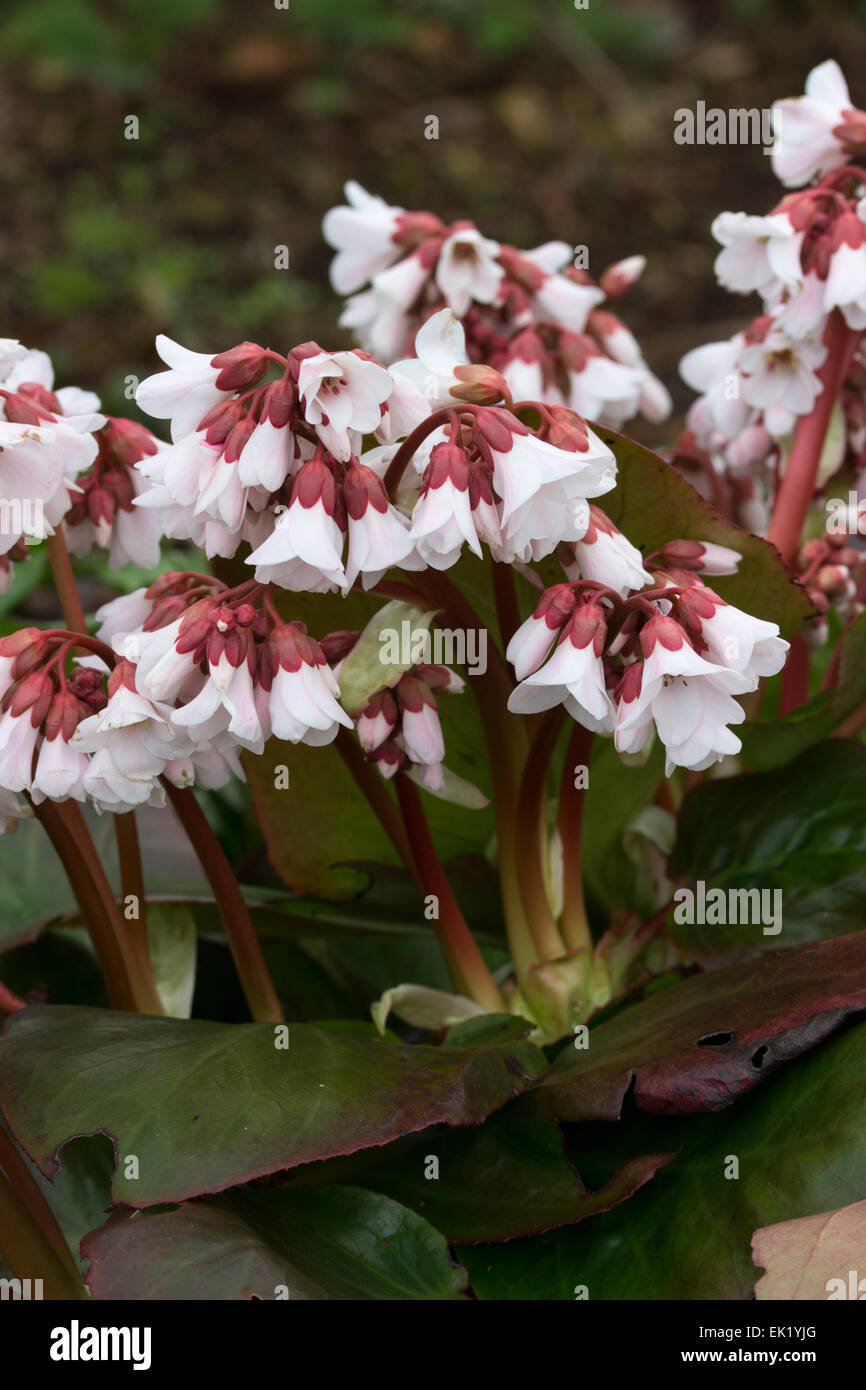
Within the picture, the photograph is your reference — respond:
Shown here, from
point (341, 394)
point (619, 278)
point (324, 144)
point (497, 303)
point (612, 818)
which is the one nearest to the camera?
point (341, 394)

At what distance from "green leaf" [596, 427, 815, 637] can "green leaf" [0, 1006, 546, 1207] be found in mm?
426

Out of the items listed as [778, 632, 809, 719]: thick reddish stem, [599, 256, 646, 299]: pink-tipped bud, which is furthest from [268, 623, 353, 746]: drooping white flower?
[599, 256, 646, 299]: pink-tipped bud

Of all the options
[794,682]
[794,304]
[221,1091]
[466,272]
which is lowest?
[221,1091]

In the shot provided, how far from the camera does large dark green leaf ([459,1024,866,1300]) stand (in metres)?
0.98

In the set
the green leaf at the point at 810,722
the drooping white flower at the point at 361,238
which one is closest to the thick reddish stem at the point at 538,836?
the green leaf at the point at 810,722

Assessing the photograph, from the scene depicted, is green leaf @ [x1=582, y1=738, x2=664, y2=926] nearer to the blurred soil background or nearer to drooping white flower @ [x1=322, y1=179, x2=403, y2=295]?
drooping white flower @ [x1=322, y1=179, x2=403, y2=295]

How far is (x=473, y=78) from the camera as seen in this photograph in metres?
4.61

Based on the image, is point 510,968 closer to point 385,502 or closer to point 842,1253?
point 842,1253

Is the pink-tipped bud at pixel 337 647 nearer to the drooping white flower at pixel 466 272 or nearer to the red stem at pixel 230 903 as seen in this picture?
the red stem at pixel 230 903

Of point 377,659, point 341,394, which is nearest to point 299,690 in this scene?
point 377,659

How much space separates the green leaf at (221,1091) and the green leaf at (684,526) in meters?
0.43

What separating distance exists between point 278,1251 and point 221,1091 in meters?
0.13

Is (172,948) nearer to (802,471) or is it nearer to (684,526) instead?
(684,526)

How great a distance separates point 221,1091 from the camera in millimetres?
976
